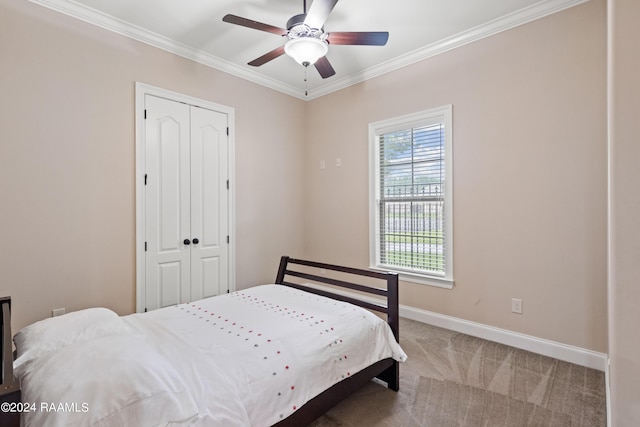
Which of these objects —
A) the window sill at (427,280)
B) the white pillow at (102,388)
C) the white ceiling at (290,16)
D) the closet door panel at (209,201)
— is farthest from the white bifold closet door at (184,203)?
the window sill at (427,280)

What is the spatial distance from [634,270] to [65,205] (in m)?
3.55

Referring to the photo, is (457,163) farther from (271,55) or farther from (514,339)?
(271,55)

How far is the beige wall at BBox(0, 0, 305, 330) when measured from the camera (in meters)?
2.35

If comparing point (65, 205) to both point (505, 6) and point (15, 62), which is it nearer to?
point (15, 62)

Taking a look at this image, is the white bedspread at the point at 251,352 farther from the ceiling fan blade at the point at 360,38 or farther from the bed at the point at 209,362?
the ceiling fan blade at the point at 360,38

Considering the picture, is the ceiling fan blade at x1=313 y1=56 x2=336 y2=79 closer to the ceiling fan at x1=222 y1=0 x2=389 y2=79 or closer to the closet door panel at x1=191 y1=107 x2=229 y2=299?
the ceiling fan at x1=222 y1=0 x2=389 y2=79

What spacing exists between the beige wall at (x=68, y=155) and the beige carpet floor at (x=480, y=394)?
2.34m

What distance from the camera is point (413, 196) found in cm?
354

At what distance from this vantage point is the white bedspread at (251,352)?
4.01ft

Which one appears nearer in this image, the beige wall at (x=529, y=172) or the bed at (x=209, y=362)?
the bed at (x=209, y=362)

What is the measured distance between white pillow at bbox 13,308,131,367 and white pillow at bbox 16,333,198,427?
0.33 ft

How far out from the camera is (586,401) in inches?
78.5

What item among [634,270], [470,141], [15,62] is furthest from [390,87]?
[15,62]

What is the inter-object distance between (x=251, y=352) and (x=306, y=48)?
2081 mm
